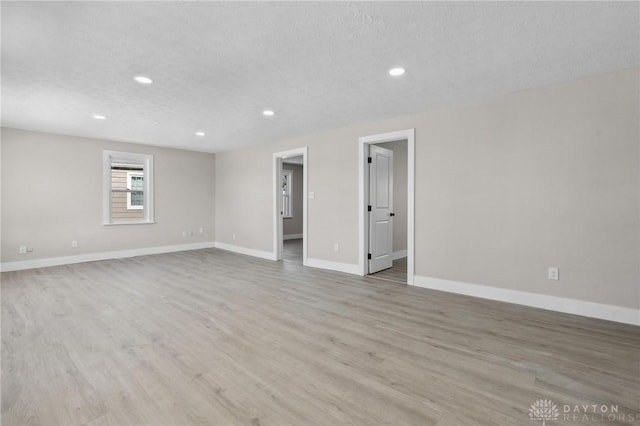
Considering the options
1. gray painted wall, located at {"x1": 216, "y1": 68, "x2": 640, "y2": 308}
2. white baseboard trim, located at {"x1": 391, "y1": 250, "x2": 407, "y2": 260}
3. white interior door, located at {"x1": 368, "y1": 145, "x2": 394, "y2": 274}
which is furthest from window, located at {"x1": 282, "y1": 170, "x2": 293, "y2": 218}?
gray painted wall, located at {"x1": 216, "y1": 68, "x2": 640, "y2": 308}

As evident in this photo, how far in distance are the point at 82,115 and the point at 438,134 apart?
5.10 m

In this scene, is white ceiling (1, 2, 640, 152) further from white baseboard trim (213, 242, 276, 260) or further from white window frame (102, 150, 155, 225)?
white baseboard trim (213, 242, 276, 260)

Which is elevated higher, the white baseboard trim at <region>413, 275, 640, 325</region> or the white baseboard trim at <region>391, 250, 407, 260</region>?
the white baseboard trim at <region>391, 250, 407, 260</region>

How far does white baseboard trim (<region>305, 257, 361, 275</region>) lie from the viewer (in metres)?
5.00

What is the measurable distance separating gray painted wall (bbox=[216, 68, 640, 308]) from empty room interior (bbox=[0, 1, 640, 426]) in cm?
2

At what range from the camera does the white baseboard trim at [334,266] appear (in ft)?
16.4

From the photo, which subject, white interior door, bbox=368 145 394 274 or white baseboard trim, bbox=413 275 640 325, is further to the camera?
white interior door, bbox=368 145 394 274

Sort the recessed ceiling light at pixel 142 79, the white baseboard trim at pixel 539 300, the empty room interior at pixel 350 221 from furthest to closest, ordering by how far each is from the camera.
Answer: the recessed ceiling light at pixel 142 79, the white baseboard trim at pixel 539 300, the empty room interior at pixel 350 221

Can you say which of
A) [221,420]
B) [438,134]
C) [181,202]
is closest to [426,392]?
[221,420]

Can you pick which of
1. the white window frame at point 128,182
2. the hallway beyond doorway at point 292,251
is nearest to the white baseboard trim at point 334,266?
the hallway beyond doorway at point 292,251

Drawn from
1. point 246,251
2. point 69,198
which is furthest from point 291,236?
point 69,198

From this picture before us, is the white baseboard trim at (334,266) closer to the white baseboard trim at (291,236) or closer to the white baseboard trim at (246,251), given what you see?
the white baseboard trim at (246,251)

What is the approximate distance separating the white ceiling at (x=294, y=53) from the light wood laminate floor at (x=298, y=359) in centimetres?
246

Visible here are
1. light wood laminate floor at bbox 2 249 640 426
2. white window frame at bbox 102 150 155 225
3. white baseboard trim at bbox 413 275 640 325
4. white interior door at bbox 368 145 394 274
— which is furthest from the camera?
white window frame at bbox 102 150 155 225
